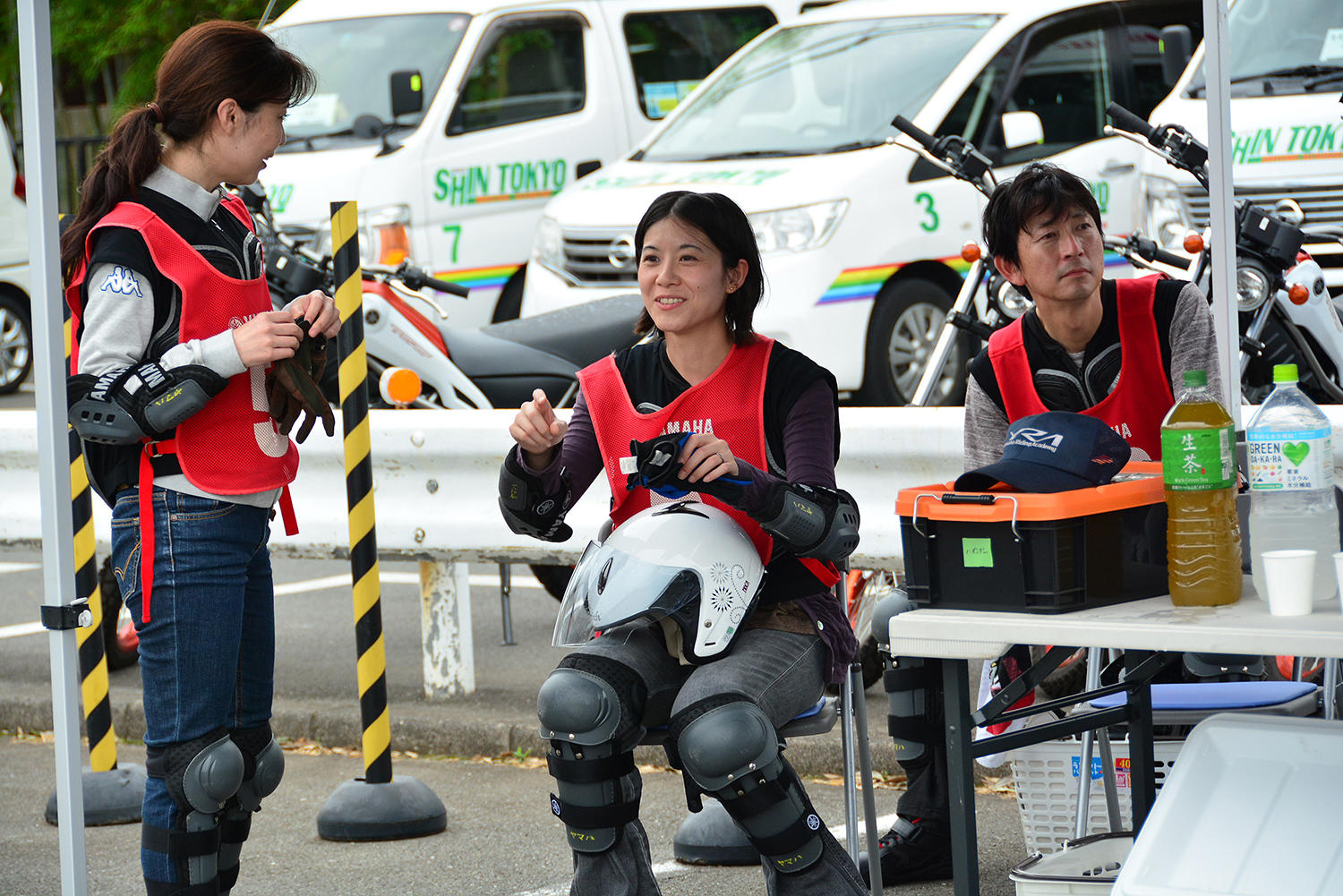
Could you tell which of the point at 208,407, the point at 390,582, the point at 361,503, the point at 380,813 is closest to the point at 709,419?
the point at 208,407

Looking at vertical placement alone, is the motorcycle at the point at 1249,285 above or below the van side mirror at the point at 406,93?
below

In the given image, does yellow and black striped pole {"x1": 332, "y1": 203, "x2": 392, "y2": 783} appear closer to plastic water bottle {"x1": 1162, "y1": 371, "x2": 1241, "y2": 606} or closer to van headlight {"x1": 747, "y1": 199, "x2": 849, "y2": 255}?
plastic water bottle {"x1": 1162, "y1": 371, "x2": 1241, "y2": 606}

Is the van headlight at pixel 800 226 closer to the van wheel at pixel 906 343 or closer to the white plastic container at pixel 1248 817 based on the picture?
the van wheel at pixel 906 343

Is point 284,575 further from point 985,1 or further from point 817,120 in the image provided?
point 985,1

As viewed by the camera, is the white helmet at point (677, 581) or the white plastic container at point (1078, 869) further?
the white helmet at point (677, 581)

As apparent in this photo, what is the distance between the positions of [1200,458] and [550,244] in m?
6.67

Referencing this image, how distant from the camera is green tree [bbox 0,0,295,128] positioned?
1933cm

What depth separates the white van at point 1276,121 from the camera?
293 inches

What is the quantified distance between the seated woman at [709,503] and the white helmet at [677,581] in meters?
0.05

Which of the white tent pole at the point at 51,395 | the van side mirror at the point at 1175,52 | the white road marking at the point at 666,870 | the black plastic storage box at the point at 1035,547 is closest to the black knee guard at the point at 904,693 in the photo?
the white road marking at the point at 666,870

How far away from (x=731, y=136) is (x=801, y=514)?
19.1 ft

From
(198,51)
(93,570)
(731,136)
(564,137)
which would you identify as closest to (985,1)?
(731,136)

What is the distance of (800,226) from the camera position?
820cm

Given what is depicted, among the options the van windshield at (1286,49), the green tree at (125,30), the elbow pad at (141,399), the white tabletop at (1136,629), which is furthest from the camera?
the green tree at (125,30)
